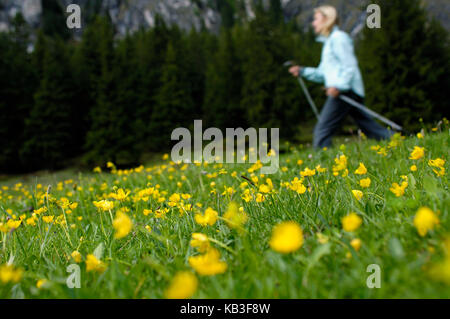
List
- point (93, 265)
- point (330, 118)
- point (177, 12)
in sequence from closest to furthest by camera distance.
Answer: point (93, 265) → point (330, 118) → point (177, 12)

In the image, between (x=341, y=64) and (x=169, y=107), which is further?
(x=169, y=107)

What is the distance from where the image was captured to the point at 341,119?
17.0 feet

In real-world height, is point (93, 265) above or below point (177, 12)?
below

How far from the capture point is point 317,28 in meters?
5.38

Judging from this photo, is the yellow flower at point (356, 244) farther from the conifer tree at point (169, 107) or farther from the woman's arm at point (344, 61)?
the conifer tree at point (169, 107)

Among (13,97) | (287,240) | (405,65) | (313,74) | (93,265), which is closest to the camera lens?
(287,240)

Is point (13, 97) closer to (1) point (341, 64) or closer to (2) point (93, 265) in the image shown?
(1) point (341, 64)

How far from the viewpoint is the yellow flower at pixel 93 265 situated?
1.18 meters

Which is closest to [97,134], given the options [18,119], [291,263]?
[18,119]

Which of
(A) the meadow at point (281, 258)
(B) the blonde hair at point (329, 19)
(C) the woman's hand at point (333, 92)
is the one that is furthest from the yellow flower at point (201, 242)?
(B) the blonde hair at point (329, 19)

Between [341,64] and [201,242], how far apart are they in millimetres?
4731

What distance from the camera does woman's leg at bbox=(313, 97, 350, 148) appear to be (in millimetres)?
5176

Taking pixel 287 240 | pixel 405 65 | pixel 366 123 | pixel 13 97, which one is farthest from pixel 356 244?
pixel 13 97

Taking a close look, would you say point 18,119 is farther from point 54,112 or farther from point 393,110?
point 393,110
